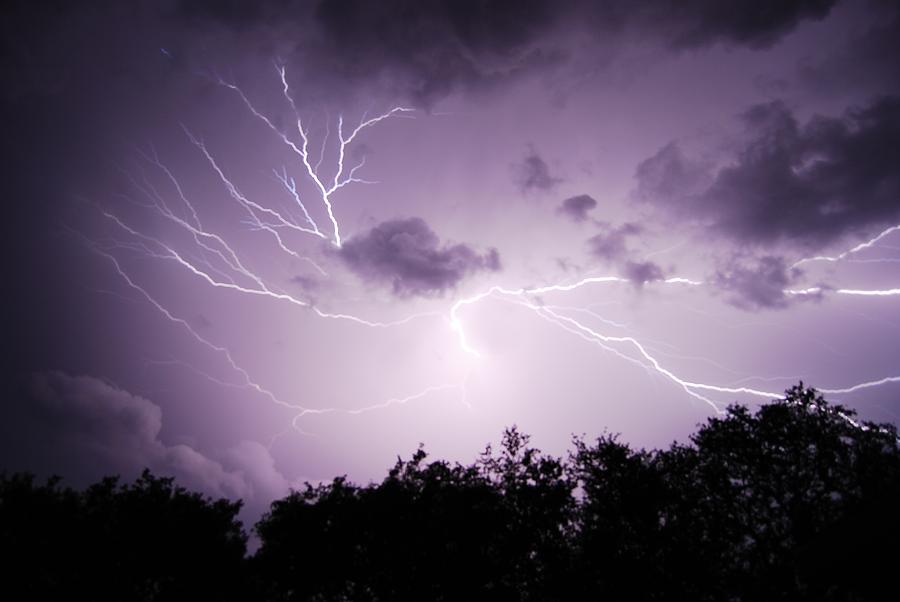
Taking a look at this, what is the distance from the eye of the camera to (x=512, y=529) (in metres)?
17.4

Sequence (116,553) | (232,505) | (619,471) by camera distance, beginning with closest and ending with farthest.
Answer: (116,553) → (619,471) → (232,505)

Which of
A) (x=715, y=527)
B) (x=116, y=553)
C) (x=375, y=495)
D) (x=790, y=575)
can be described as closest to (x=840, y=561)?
(x=790, y=575)

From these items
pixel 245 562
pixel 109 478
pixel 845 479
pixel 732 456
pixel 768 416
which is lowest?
pixel 245 562

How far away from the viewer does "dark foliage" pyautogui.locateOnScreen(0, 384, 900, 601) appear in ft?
41.7

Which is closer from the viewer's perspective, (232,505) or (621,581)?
(621,581)

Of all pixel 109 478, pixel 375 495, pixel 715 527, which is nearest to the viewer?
pixel 715 527

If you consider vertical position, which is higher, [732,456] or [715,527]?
[732,456]

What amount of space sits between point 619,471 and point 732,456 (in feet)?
15.8

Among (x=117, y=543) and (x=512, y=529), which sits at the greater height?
(x=512, y=529)

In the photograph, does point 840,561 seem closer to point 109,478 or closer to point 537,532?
point 537,532

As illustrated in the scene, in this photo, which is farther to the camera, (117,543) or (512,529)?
(512,529)

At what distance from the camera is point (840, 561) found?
527 centimetres

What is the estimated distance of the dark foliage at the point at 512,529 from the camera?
12.7 meters

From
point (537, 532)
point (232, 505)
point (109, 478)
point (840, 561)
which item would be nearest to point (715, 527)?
point (537, 532)
